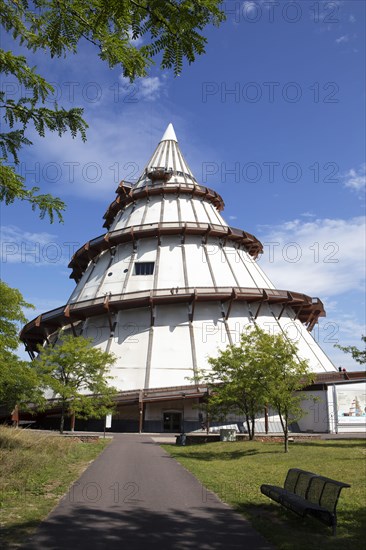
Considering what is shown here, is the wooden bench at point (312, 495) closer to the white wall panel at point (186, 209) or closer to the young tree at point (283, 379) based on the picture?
the young tree at point (283, 379)

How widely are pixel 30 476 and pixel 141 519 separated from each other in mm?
5741

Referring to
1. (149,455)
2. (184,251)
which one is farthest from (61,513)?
(184,251)

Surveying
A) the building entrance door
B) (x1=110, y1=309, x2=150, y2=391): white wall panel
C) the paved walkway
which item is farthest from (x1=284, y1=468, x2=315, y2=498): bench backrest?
(x1=110, y1=309, x2=150, y2=391): white wall panel

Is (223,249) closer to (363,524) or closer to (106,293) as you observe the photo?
(106,293)

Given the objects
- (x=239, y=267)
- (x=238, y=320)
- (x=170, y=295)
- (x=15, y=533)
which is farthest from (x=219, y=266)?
(x=15, y=533)

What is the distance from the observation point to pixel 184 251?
51906 millimetres

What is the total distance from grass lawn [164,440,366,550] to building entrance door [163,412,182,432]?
13718 millimetres

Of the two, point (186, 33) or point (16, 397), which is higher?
point (186, 33)

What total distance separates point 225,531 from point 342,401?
32.1 meters

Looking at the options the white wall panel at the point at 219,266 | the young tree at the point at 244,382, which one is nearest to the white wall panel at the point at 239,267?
the white wall panel at the point at 219,266

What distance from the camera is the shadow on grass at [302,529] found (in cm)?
682

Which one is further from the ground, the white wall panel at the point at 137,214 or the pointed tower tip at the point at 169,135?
the pointed tower tip at the point at 169,135

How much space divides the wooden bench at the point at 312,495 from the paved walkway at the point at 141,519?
3.23ft

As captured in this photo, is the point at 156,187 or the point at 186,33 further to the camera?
the point at 156,187
